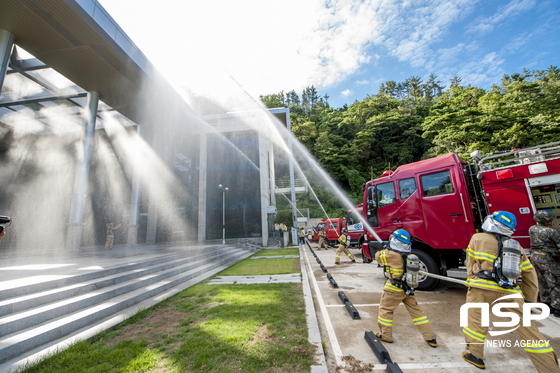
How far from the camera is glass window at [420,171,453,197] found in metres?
5.81

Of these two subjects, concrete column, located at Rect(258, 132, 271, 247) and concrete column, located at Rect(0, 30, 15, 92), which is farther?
concrete column, located at Rect(258, 132, 271, 247)

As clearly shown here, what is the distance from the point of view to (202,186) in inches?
907

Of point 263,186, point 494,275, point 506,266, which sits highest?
point 263,186

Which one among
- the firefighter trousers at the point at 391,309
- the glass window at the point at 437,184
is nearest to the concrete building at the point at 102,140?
the firefighter trousers at the point at 391,309

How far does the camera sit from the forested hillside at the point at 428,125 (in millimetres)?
22750

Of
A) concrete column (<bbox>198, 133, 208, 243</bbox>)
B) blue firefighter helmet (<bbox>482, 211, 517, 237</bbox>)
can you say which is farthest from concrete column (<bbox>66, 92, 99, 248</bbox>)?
blue firefighter helmet (<bbox>482, 211, 517, 237</bbox>)

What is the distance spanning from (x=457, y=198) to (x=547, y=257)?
71.0 inches

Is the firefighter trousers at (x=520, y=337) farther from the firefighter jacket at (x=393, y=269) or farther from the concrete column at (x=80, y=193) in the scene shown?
the concrete column at (x=80, y=193)

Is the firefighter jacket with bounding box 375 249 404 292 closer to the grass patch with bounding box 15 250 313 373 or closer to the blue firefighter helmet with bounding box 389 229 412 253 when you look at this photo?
the blue firefighter helmet with bounding box 389 229 412 253

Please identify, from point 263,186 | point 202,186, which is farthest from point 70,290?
point 202,186

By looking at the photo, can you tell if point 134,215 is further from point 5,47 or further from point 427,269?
point 427,269

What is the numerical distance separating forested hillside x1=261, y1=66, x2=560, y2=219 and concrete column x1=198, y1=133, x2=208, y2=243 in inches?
538

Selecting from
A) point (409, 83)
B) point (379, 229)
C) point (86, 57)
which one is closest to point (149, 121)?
point (86, 57)

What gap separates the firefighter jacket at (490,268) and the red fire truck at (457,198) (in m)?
2.67
